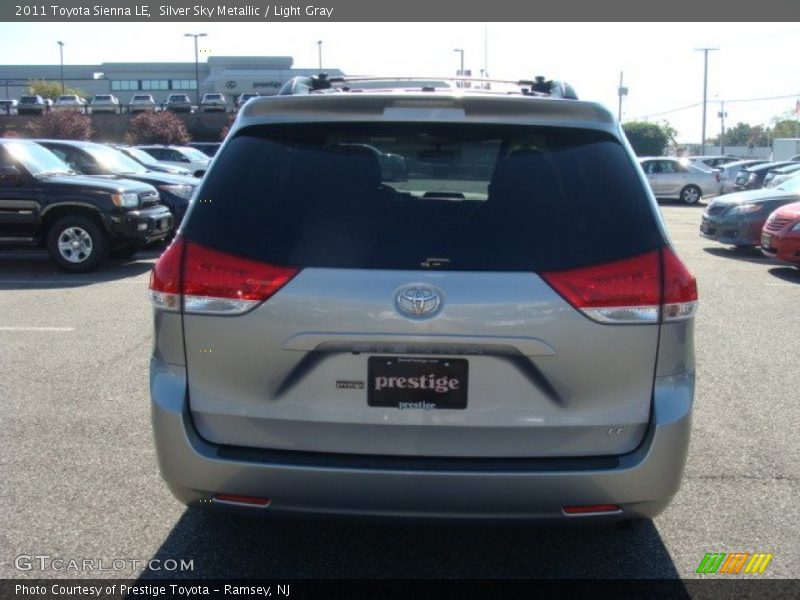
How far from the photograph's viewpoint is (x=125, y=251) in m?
13.3

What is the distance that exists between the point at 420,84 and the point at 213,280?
186cm

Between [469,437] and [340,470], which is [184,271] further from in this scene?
[469,437]

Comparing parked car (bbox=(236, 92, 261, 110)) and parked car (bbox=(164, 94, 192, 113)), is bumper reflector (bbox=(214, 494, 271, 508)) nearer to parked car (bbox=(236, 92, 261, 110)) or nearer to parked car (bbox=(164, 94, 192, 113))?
parked car (bbox=(236, 92, 261, 110))

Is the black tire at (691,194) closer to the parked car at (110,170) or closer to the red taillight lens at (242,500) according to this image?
the parked car at (110,170)

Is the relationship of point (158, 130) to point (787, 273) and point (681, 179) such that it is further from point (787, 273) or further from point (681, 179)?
point (787, 273)

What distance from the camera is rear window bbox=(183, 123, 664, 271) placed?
303cm

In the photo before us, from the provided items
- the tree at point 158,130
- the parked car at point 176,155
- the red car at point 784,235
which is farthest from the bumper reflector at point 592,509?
the tree at point 158,130

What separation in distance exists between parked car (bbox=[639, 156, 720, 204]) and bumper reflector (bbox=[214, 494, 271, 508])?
2854 centimetres

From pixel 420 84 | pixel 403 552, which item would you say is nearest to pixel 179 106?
pixel 420 84

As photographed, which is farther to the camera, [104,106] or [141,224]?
[104,106]

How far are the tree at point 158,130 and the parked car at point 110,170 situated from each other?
30.2m

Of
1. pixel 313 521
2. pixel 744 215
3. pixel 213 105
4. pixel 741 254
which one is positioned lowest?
pixel 741 254

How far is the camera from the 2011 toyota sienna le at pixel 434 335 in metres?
3.00

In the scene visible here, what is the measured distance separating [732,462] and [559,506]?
2.25 meters
